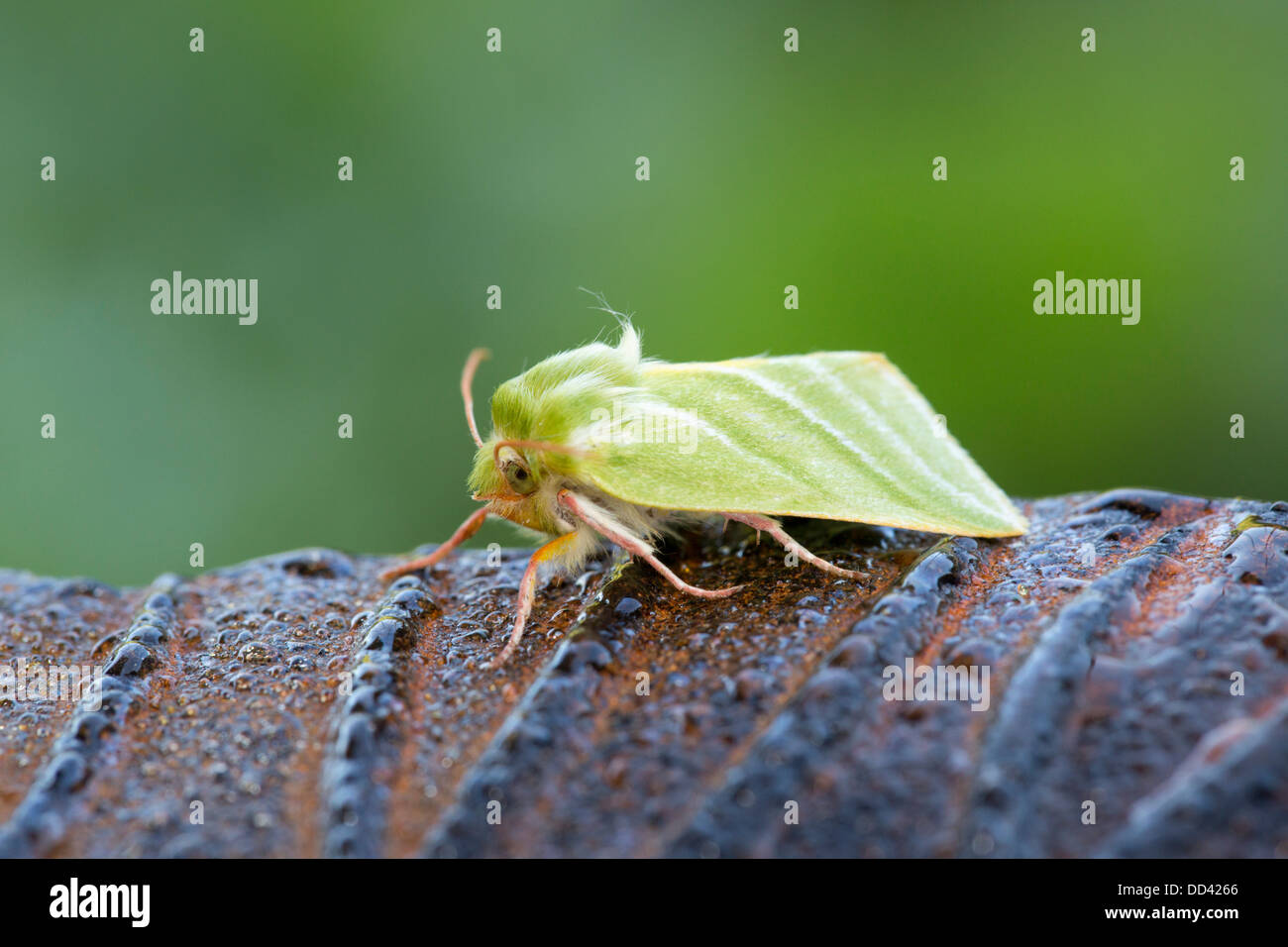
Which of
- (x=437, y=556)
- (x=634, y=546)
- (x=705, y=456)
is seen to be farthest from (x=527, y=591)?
(x=705, y=456)

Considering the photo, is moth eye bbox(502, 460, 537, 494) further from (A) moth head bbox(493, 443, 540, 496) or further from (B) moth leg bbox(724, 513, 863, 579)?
(B) moth leg bbox(724, 513, 863, 579)

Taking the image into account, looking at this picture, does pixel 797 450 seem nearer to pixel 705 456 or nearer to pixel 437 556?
pixel 705 456

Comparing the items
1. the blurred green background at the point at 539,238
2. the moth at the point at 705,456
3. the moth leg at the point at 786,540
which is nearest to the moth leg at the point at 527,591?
the moth at the point at 705,456

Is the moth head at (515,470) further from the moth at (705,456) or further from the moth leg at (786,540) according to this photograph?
the moth leg at (786,540)

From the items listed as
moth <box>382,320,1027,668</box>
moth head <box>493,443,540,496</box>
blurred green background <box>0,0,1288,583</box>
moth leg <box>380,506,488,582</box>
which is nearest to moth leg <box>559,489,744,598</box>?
moth <box>382,320,1027,668</box>

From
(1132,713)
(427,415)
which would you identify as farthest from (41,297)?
(1132,713)
